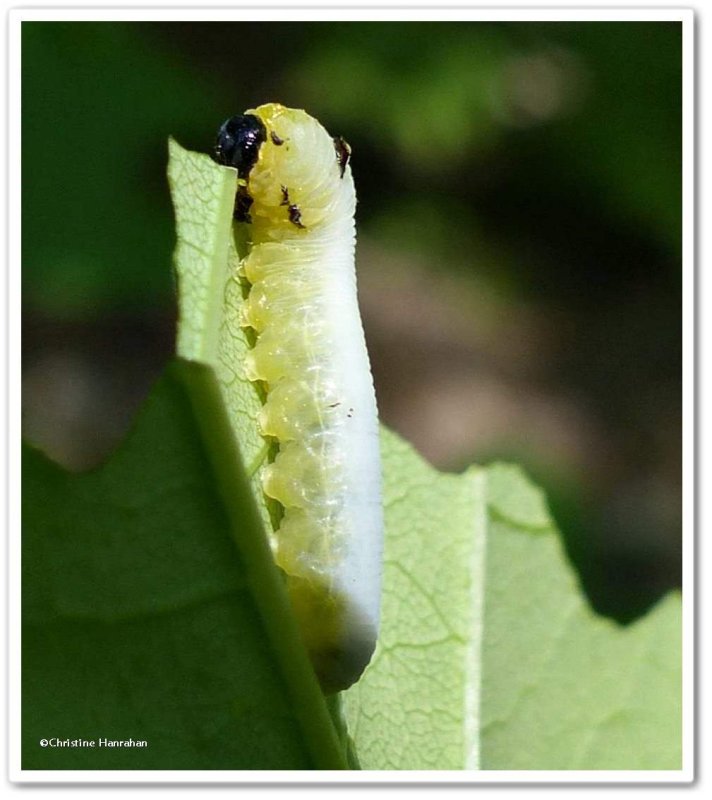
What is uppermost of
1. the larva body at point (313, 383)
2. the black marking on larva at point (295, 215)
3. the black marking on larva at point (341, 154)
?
the black marking on larva at point (341, 154)

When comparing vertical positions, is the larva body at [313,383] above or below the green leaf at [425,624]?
above

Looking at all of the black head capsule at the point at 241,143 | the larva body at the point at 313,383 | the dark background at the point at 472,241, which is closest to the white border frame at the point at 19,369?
the larva body at the point at 313,383

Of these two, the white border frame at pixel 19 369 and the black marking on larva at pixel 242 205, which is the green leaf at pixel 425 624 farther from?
the black marking on larva at pixel 242 205

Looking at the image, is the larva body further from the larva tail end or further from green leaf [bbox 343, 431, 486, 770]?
green leaf [bbox 343, 431, 486, 770]

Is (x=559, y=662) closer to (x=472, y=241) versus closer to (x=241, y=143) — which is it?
(x=241, y=143)

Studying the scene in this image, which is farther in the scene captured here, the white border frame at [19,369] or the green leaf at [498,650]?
the green leaf at [498,650]

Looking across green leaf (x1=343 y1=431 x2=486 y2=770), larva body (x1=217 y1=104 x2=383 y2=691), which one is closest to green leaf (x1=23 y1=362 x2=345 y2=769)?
larva body (x1=217 y1=104 x2=383 y2=691)

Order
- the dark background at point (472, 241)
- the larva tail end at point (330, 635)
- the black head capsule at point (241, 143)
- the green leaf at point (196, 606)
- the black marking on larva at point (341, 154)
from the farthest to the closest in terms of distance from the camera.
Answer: the dark background at point (472, 241), the black marking on larva at point (341, 154), the black head capsule at point (241, 143), the larva tail end at point (330, 635), the green leaf at point (196, 606)

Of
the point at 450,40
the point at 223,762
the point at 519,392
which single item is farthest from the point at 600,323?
the point at 223,762
